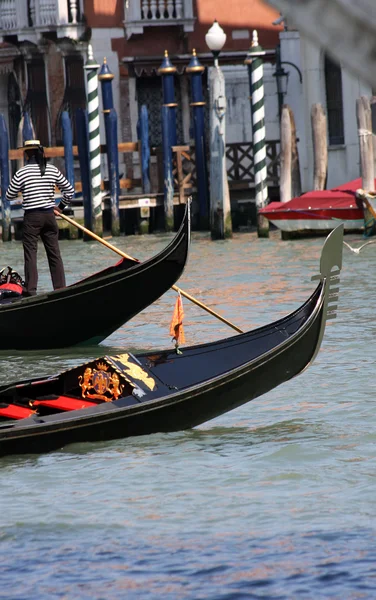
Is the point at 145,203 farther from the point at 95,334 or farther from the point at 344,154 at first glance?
the point at 95,334

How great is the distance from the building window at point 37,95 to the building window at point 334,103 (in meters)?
4.31

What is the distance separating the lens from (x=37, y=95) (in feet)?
57.8

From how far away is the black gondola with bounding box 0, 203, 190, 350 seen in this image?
6.59 metres

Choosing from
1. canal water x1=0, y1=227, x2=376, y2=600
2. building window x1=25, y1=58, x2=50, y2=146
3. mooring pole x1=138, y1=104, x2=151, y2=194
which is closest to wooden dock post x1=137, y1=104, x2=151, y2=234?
mooring pole x1=138, y1=104, x2=151, y2=194

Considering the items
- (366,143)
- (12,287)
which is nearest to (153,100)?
(366,143)

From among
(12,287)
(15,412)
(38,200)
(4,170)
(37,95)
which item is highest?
(37,95)

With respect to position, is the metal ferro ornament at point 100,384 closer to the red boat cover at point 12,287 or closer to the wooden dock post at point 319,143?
the red boat cover at point 12,287

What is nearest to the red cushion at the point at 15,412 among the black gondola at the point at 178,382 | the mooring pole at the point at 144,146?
the black gondola at the point at 178,382

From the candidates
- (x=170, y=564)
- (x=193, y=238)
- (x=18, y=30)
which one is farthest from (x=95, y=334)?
(x=18, y=30)

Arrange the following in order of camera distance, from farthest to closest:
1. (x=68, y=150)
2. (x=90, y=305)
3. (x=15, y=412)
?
(x=68, y=150) < (x=90, y=305) < (x=15, y=412)

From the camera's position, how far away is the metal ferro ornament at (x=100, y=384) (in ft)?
14.6

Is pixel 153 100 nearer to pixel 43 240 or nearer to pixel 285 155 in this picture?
pixel 285 155

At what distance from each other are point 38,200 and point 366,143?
18.8ft

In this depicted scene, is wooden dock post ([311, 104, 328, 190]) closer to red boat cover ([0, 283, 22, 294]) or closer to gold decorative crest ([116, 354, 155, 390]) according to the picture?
red boat cover ([0, 283, 22, 294])
